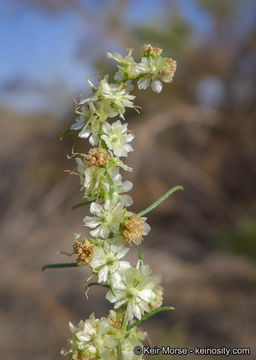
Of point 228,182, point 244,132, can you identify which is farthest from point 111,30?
point 228,182

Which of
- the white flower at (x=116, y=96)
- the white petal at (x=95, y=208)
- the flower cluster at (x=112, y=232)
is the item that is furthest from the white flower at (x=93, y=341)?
the white flower at (x=116, y=96)

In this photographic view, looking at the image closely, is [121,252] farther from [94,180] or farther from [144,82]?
[144,82]

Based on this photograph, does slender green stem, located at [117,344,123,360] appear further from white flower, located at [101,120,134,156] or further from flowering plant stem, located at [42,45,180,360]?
white flower, located at [101,120,134,156]

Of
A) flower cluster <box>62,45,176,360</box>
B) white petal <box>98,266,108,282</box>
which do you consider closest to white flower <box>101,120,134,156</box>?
flower cluster <box>62,45,176,360</box>

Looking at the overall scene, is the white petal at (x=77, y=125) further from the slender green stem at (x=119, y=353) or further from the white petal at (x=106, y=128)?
the slender green stem at (x=119, y=353)

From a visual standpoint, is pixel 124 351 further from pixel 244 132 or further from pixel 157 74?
pixel 244 132

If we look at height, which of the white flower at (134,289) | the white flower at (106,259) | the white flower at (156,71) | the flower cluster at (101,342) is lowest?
the flower cluster at (101,342)

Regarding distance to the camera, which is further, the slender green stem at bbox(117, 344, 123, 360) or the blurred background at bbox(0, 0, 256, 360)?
the blurred background at bbox(0, 0, 256, 360)
